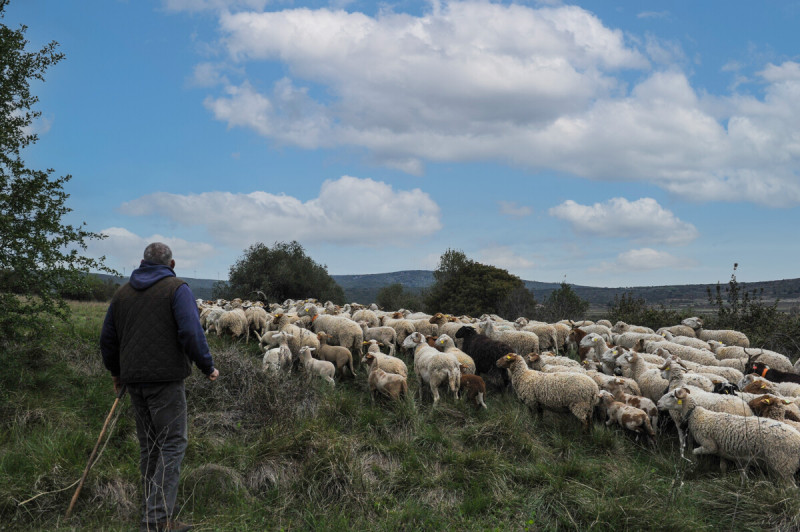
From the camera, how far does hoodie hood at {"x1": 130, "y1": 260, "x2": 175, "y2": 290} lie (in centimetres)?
566

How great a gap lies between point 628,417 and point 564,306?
21.4 meters

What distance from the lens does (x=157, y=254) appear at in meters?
5.89

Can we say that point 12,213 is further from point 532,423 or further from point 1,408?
point 532,423

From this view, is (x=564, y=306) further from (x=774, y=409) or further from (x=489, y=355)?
(x=774, y=409)

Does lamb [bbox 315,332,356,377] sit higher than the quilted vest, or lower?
lower

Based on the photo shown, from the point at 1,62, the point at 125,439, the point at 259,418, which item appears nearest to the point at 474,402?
the point at 259,418

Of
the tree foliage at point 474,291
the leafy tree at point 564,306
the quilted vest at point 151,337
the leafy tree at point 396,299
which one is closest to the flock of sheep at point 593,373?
the quilted vest at point 151,337

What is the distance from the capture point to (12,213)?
957cm

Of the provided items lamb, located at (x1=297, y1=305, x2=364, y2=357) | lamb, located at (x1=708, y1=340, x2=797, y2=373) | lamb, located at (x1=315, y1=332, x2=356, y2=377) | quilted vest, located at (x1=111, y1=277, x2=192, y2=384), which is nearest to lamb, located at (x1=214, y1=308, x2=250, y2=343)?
lamb, located at (x1=297, y1=305, x2=364, y2=357)

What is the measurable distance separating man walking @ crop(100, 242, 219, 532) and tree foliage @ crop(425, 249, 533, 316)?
30.3 meters

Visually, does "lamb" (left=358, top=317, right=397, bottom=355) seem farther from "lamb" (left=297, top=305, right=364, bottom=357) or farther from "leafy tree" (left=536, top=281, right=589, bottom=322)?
"leafy tree" (left=536, top=281, right=589, bottom=322)

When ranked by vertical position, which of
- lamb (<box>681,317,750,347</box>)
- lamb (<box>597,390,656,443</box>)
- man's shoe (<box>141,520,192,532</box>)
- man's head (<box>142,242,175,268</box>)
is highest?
man's head (<box>142,242,175,268</box>)

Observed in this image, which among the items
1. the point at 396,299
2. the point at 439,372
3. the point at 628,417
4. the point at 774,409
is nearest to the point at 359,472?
the point at 439,372

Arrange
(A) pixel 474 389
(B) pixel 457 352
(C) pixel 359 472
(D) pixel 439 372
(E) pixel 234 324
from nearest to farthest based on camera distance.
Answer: (C) pixel 359 472 < (A) pixel 474 389 < (D) pixel 439 372 < (B) pixel 457 352 < (E) pixel 234 324
